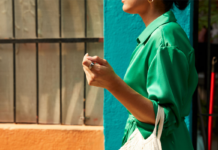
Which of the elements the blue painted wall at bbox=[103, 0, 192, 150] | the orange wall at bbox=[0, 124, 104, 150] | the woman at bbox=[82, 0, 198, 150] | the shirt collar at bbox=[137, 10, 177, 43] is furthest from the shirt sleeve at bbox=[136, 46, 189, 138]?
the orange wall at bbox=[0, 124, 104, 150]

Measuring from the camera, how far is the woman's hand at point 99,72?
40.7 inches

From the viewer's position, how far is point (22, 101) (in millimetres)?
2838

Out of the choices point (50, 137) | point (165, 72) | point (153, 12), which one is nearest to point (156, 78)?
point (165, 72)

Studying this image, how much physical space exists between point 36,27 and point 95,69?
194cm

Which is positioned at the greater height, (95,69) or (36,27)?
(36,27)

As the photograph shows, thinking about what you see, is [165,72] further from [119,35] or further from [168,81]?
[119,35]

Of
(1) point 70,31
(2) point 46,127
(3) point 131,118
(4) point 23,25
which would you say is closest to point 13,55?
(4) point 23,25

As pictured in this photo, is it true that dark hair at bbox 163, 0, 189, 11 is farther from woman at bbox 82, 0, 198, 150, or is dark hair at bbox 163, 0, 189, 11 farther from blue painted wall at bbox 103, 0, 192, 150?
blue painted wall at bbox 103, 0, 192, 150

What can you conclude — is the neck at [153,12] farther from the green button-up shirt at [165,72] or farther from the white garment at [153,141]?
the white garment at [153,141]

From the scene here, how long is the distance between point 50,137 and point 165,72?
188 centimetres

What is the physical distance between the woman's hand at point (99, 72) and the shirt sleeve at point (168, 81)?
0.20 metres

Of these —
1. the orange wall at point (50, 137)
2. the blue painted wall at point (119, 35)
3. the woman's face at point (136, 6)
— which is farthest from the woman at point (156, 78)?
the orange wall at point (50, 137)

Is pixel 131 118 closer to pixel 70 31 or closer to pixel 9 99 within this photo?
pixel 70 31

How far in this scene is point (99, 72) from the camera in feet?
3.41
